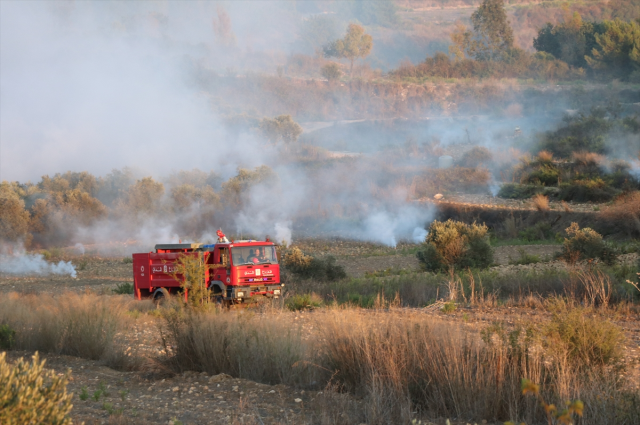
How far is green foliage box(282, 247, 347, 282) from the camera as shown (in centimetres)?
2395

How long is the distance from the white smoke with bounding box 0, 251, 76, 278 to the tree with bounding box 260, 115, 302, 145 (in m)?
31.5

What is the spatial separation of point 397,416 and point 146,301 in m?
13.5

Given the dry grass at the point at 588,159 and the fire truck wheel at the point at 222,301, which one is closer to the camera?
the fire truck wheel at the point at 222,301

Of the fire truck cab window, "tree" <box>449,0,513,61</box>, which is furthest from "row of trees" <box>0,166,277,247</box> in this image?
"tree" <box>449,0,513,61</box>

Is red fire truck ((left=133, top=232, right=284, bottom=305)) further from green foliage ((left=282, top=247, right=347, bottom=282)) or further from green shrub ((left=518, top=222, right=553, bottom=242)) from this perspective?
green shrub ((left=518, top=222, right=553, bottom=242))

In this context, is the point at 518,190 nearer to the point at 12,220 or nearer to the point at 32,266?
the point at 32,266

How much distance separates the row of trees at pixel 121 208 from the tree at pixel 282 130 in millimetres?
15407

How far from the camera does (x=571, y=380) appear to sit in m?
6.63

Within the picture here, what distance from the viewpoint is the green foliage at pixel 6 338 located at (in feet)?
39.0

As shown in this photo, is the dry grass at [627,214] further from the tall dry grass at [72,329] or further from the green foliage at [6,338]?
the green foliage at [6,338]

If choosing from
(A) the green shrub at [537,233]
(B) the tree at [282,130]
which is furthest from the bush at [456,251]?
(B) the tree at [282,130]

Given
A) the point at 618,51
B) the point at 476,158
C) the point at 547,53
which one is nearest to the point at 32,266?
the point at 476,158

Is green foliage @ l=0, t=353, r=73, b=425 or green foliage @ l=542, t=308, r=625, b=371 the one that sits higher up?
green foliage @ l=0, t=353, r=73, b=425

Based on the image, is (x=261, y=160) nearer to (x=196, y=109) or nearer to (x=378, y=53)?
(x=196, y=109)
